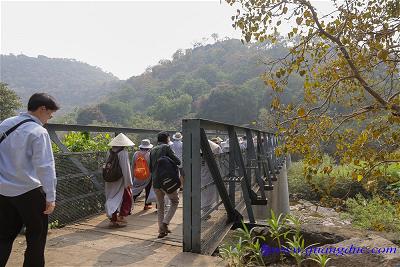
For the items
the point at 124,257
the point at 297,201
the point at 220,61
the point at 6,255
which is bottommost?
the point at 297,201

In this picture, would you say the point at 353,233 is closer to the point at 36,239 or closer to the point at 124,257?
the point at 124,257

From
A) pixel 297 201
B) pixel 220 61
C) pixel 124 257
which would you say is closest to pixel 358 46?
pixel 124 257

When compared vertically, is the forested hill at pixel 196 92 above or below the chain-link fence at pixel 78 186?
above

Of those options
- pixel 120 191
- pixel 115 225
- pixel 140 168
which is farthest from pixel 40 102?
pixel 140 168

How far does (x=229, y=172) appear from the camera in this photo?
5160 mm

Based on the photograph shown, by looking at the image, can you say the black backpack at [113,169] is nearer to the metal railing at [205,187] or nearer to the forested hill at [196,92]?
the metal railing at [205,187]

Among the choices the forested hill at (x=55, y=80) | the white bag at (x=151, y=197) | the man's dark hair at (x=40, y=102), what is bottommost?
the white bag at (x=151, y=197)

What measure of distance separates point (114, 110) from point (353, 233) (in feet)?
228

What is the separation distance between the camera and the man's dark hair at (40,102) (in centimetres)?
285

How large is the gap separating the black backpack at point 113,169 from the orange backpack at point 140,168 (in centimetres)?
67

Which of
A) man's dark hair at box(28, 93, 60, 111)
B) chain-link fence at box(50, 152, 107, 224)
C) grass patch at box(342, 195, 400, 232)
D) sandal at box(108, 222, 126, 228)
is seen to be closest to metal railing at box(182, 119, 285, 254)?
sandal at box(108, 222, 126, 228)

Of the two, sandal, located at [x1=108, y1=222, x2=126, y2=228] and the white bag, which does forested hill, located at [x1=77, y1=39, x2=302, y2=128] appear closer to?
the white bag

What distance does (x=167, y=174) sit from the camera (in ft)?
14.5

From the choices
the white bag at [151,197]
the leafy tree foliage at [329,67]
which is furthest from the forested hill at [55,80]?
the leafy tree foliage at [329,67]
